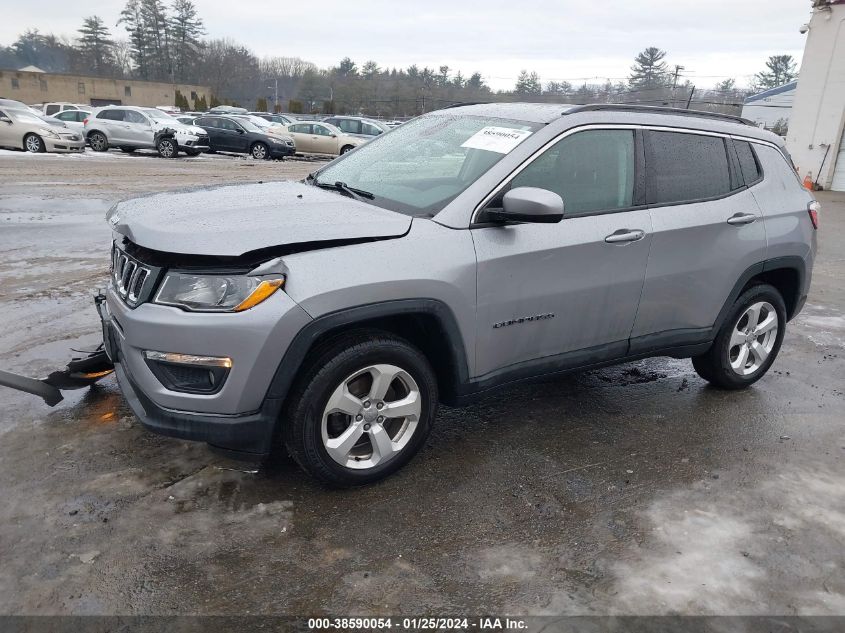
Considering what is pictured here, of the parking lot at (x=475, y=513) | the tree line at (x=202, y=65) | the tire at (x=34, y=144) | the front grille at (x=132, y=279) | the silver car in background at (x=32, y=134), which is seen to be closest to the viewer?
the parking lot at (x=475, y=513)

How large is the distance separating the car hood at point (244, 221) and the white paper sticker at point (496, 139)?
73 cm

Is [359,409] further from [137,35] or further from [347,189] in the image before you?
[137,35]

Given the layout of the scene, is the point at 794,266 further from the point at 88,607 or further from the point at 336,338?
the point at 88,607

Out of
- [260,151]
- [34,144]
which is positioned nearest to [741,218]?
[260,151]

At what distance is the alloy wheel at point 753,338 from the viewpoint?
4.52 meters

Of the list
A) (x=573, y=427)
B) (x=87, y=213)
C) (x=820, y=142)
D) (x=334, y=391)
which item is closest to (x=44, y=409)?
(x=334, y=391)

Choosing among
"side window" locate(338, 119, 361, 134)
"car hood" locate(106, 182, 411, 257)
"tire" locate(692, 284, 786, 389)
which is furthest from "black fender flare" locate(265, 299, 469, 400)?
"side window" locate(338, 119, 361, 134)

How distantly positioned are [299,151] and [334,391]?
77.4ft

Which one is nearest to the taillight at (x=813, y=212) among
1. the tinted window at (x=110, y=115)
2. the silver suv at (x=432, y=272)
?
the silver suv at (x=432, y=272)

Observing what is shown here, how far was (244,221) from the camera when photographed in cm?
291

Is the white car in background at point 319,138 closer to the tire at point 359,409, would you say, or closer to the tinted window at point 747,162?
the tinted window at point 747,162

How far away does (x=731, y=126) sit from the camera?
438 centimetres

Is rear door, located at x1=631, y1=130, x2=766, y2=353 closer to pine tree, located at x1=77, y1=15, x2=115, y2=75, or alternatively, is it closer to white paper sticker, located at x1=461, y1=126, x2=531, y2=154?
white paper sticker, located at x1=461, y1=126, x2=531, y2=154

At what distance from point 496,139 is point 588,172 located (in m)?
0.55
